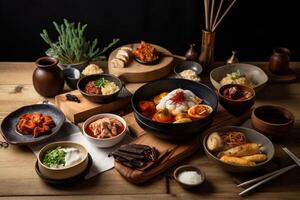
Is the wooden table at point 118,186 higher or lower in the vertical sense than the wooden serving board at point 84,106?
lower

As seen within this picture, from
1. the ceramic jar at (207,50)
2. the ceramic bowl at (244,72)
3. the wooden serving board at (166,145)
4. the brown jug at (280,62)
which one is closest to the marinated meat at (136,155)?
the wooden serving board at (166,145)

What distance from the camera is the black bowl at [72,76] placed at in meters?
2.38

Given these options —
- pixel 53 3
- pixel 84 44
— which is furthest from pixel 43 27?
pixel 84 44

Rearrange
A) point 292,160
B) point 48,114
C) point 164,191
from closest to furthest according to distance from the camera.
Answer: point 164,191 → point 292,160 → point 48,114

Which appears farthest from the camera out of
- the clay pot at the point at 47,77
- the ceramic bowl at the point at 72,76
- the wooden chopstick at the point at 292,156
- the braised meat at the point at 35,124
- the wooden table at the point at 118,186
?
the ceramic bowl at the point at 72,76

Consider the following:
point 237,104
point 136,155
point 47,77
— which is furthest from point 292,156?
point 47,77

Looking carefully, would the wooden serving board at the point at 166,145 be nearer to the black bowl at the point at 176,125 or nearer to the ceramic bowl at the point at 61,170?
the black bowl at the point at 176,125

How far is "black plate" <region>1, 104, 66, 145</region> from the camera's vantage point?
75.9 inches

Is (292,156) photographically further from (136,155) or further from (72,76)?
(72,76)

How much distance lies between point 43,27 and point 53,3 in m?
0.22

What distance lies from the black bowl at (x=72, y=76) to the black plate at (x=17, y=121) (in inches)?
11.2

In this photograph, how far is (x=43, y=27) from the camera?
3094mm

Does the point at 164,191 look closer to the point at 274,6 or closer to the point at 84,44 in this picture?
the point at 84,44

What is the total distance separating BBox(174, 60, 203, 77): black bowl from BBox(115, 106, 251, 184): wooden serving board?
44 centimetres
